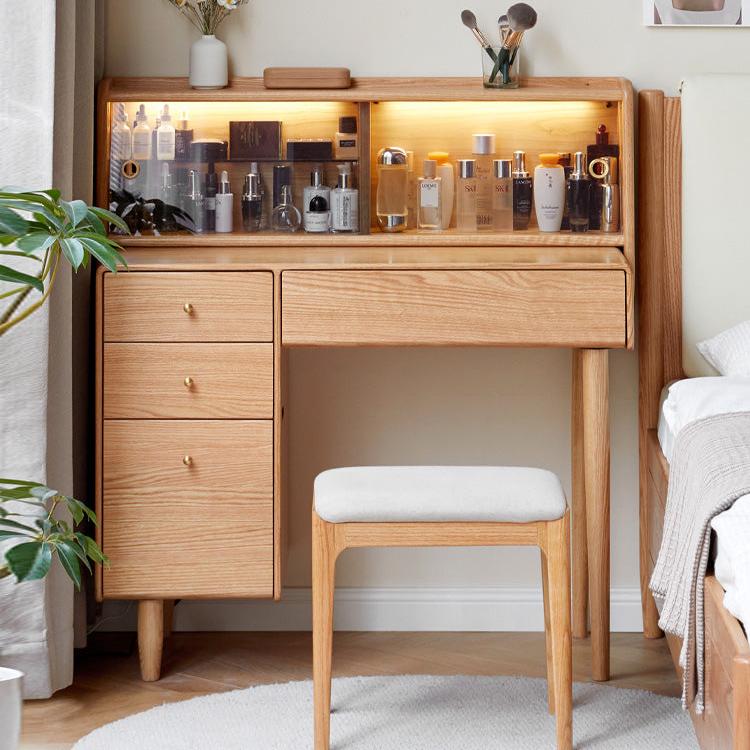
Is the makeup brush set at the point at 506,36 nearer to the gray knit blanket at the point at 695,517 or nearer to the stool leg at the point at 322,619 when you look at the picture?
the gray knit blanket at the point at 695,517

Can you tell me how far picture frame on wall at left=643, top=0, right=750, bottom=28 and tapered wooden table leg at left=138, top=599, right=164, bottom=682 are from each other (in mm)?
1665

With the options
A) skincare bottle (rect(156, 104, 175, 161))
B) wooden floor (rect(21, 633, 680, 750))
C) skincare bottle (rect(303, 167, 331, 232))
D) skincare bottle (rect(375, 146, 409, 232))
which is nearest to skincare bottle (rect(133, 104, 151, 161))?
skincare bottle (rect(156, 104, 175, 161))

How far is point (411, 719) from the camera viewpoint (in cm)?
212

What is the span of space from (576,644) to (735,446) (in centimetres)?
100

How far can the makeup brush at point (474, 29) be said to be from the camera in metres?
2.41

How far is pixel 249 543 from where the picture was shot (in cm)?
222

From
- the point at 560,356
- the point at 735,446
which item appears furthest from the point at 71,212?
the point at 560,356

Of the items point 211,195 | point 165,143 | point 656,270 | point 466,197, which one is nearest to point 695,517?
point 656,270

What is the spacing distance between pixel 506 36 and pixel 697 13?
0.46 meters

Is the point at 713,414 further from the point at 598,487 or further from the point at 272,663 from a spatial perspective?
the point at 272,663

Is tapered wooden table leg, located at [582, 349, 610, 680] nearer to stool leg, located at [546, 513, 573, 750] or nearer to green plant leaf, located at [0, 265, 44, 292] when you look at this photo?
stool leg, located at [546, 513, 573, 750]

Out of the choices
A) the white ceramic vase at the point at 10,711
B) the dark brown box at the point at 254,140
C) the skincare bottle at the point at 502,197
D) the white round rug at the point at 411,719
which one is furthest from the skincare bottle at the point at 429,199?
the white ceramic vase at the point at 10,711

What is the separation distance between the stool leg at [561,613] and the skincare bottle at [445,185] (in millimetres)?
920

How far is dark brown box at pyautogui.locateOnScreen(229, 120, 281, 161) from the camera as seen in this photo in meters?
2.51
